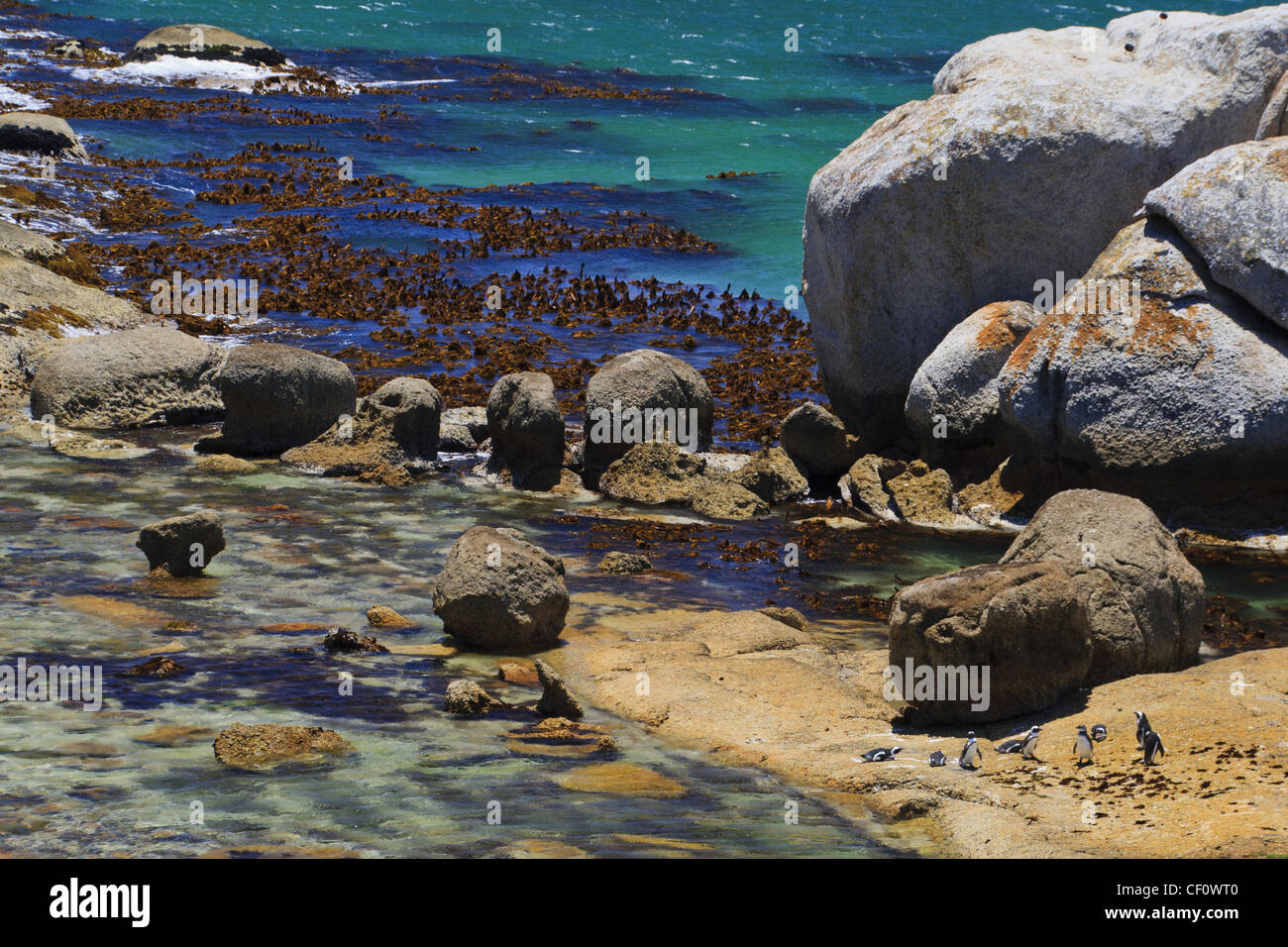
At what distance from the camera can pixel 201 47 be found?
65125mm

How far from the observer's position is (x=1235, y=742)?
11438 millimetres

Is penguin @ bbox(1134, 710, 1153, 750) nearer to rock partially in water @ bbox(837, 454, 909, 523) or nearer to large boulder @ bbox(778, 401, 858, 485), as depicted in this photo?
rock partially in water @ bbox(837, 454, 909, 523)

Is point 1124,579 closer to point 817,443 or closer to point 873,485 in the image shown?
point 873,485

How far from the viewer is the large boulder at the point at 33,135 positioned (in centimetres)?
4281

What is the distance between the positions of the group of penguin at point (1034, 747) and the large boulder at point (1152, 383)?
25.1 ft

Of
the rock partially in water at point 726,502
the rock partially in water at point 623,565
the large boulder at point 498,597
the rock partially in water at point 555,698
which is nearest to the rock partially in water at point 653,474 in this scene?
the rock partially in water at point 726,502

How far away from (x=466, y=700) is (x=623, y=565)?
16.7 ft

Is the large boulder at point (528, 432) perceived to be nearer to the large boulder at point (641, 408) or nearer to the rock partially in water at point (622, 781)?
the large boulder at point (641, 408)

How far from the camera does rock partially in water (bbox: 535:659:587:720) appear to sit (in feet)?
43.2

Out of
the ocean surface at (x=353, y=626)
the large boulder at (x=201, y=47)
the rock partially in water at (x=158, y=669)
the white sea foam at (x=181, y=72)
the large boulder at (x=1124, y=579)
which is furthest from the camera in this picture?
the large boulder at (x=201, y=47)

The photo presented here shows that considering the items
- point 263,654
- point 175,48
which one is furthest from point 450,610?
point 175,48

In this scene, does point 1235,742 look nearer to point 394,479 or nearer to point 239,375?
point 394,479

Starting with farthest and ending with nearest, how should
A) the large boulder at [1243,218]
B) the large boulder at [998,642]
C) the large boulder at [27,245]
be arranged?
the large boulder at [27,245], the large boulder at [1243,218], the large boulder at [998,642]

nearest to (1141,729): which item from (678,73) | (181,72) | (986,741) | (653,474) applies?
(986,741)
